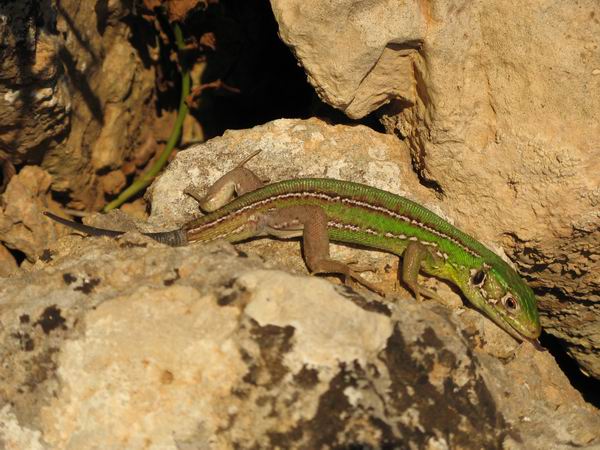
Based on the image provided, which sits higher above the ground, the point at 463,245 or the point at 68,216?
the point at 463,245

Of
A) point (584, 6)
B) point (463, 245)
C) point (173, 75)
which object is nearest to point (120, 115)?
point (173, 75)

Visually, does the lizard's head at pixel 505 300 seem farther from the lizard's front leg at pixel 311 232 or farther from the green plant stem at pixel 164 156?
the green plant stem at pixel 164 156

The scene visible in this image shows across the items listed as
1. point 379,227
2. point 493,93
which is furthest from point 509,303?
point 493,93

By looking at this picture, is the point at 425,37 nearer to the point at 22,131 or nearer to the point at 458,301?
the point at 458,301

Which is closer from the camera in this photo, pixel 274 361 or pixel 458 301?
pixel 274 361

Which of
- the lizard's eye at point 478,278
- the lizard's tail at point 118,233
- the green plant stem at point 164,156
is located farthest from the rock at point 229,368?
the green plant stem at point 164,156

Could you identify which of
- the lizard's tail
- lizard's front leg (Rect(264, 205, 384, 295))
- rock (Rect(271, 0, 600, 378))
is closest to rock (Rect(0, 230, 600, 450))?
the lizard's tail
